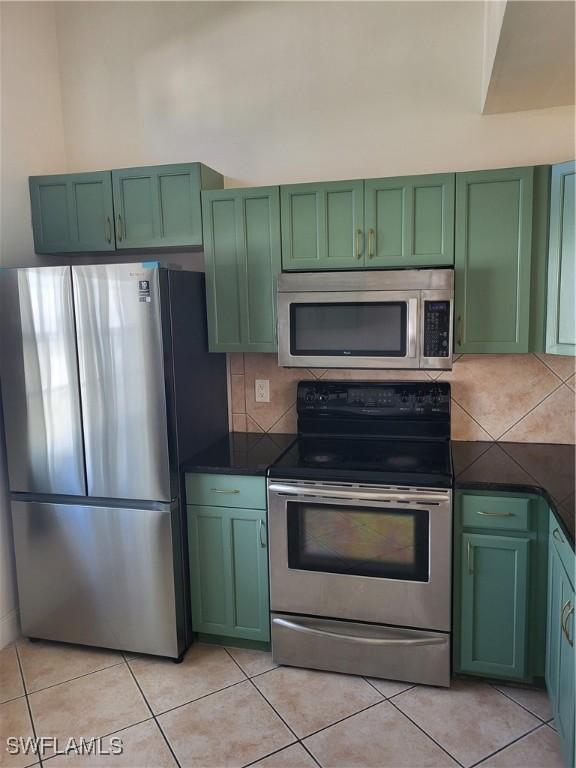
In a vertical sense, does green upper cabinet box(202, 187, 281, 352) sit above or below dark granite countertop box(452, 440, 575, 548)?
above

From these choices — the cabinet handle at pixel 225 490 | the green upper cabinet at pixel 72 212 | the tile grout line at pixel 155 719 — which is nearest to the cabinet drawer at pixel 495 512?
the cabinet handle at pixel 225 490

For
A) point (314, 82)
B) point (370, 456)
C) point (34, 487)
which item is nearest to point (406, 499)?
point (370, 456)

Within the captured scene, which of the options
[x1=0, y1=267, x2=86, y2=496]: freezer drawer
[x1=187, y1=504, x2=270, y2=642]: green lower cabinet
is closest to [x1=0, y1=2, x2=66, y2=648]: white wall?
[x1=0, y1=267, x2=86, y2=496]: freezer drawer

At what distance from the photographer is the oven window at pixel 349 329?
2.43 m

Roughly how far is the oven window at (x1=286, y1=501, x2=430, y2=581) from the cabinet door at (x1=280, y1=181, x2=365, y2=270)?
3.50ft

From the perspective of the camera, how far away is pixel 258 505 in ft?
8.09

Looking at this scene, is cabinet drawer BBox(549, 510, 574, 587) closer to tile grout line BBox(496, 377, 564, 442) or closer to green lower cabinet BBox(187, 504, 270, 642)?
tile grout line BBox(496, 377, 564, 442)

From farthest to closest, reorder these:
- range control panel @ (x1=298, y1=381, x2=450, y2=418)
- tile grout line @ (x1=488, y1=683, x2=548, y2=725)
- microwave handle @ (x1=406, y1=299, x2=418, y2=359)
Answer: range control panel @ (x1=298, y1=381, x2=450, y2=418)
microwave handle @ (x1=406, y1=299, x2=418, y2=359)
tile grout line @ (x1=488, y1=683, x2=548, y2=725)

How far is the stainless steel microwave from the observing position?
236 centimetres

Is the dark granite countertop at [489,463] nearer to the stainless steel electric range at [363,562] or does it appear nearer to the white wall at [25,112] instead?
the stainless steel electric range at [363,562]

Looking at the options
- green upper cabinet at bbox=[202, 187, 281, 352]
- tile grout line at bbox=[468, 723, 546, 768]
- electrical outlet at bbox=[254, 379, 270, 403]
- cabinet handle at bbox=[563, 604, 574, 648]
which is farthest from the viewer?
electrical outlet at bbox=[254, 379, 270, 403]

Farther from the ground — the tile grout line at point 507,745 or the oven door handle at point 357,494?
the oven door handle at point 357,494

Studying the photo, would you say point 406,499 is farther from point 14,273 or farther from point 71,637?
point 14,273

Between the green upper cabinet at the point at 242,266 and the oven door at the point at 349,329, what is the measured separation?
137 mm
